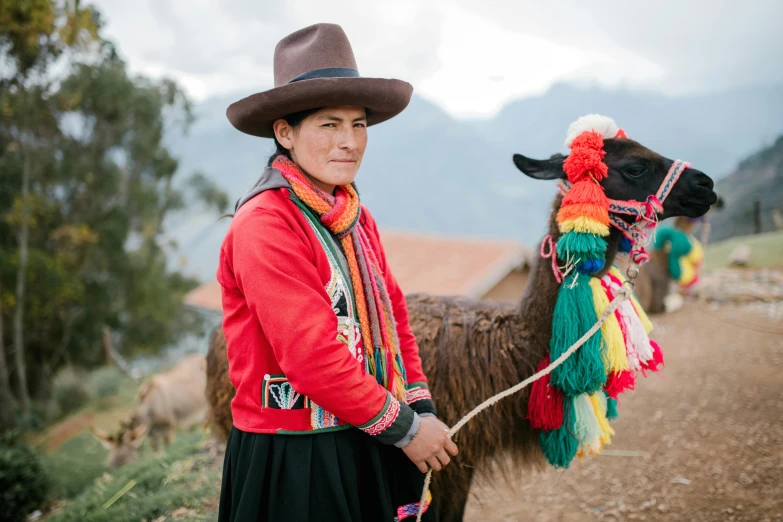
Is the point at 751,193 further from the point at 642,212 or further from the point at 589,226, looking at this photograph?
the point at 589,226

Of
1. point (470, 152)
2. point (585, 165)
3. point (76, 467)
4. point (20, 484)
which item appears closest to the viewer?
point (585, 165)

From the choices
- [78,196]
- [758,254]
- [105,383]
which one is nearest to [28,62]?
[78,196]

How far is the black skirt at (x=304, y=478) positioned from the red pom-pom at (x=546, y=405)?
0.96 m

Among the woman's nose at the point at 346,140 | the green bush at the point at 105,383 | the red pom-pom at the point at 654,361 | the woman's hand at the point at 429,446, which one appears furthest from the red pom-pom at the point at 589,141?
the green bush at the point at 105,383

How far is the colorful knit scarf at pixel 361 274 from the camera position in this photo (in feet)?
5.11

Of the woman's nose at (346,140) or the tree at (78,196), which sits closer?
the woman's nose at (346,140)

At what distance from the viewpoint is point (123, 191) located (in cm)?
1623

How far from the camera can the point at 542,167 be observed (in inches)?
94.7

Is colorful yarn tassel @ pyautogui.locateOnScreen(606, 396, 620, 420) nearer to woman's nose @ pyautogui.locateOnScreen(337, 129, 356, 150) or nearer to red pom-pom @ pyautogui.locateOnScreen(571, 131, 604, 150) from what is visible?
red pom-pom @ pyautogui.locateOnScreen(571, 131, 604, 150)

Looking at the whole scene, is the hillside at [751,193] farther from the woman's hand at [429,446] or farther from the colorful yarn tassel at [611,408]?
the woman's hand at [429,446]

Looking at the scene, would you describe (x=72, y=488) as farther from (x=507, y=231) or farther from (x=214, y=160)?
(x=214, y=160)

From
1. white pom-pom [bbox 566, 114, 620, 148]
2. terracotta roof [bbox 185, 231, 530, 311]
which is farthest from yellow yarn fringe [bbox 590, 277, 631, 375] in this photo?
terracotta roof [bbox 185, 231, 530, 311]

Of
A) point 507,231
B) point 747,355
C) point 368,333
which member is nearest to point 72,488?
point 368,333

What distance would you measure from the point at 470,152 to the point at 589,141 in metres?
109
